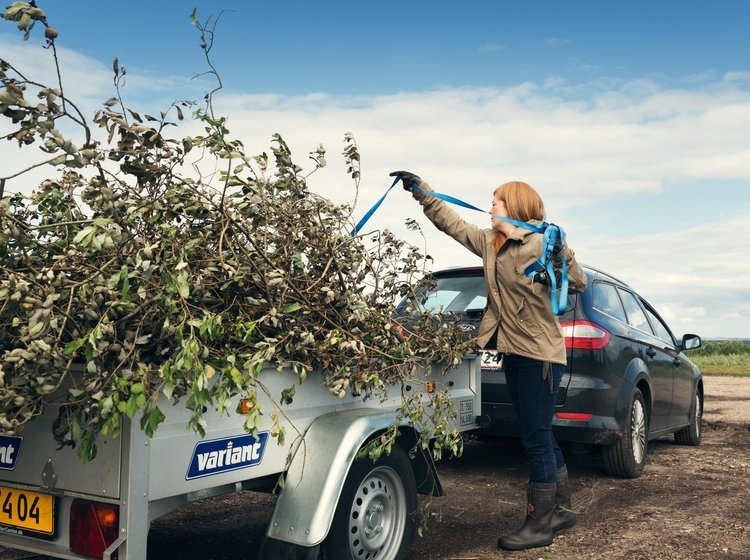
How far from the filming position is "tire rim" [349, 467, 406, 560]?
142 inches

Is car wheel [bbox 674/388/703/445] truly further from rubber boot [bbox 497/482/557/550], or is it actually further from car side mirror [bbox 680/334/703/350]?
rubber boot [bbox 497/482/557/550]

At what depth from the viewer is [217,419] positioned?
305 cm

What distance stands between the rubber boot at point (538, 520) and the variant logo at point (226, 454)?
1989 millimetres

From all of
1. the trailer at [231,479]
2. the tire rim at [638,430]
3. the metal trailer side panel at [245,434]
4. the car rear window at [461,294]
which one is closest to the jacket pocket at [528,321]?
the metal trailer side panel at [245,434]

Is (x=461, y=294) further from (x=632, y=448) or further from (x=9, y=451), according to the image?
(x=9, y=451)

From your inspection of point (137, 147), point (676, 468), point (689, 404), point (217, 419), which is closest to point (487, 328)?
point (217, 419)

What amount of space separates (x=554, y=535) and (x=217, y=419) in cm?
276

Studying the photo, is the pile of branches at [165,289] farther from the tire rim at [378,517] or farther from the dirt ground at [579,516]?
the dirt ground at [579,516]

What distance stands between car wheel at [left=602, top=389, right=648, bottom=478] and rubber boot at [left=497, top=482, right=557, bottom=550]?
67.1 inches

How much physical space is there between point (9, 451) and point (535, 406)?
2891mm

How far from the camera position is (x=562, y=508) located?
481 centimetres

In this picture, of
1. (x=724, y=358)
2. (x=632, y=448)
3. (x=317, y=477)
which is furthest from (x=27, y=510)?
(x=724, y=358)

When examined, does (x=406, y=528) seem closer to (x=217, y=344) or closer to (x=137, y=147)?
(x=217, y=344)

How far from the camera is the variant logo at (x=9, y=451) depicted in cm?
312
